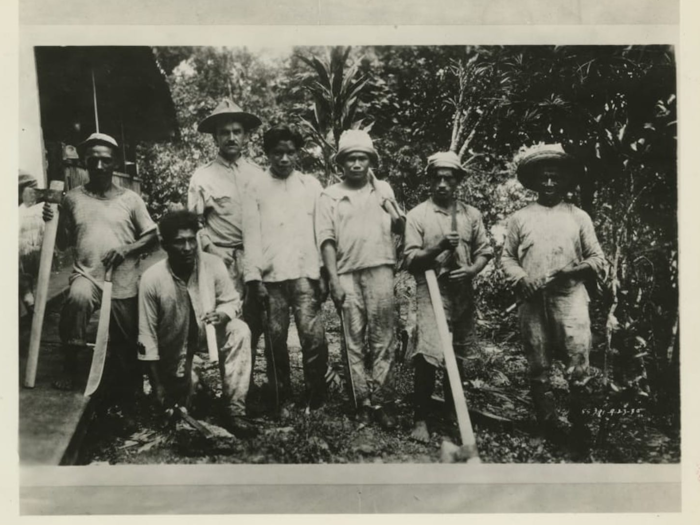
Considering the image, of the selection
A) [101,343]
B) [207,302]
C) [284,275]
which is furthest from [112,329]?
[284,275]

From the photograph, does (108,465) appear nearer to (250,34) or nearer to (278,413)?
(278,413)

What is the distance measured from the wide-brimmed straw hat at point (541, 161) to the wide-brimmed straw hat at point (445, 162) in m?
0.44

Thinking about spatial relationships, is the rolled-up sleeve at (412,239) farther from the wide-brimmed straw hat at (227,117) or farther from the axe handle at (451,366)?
the wide-brimmed straw hat at (227,117)

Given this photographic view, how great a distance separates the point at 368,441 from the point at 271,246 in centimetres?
149

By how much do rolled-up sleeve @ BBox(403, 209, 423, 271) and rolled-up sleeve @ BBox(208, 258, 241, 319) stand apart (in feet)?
3.96

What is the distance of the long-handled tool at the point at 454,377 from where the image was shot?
4.18m

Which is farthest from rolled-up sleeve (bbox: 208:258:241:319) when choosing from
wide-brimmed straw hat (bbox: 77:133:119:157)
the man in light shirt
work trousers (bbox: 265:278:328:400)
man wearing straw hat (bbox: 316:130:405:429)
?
wide-brimmed straw hat (bbox: 77:133:119:157)

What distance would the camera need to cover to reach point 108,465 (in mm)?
4145

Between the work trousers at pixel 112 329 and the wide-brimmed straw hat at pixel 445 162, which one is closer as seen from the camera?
the work trousers at pixel 112 329

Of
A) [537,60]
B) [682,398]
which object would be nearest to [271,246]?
[537,60]

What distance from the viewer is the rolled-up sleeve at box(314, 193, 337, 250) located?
4297 millimetres

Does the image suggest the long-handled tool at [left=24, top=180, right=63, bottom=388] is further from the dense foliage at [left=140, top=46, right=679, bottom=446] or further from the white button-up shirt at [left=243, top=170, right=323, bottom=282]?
the white button-up shirt at [left=243, top=170, right=323, bottom=282]

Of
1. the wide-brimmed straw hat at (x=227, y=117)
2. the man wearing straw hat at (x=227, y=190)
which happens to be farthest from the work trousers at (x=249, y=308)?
the wide-brimmed straw hat at (x=227, y=117)

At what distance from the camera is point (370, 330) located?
14.1 ft
